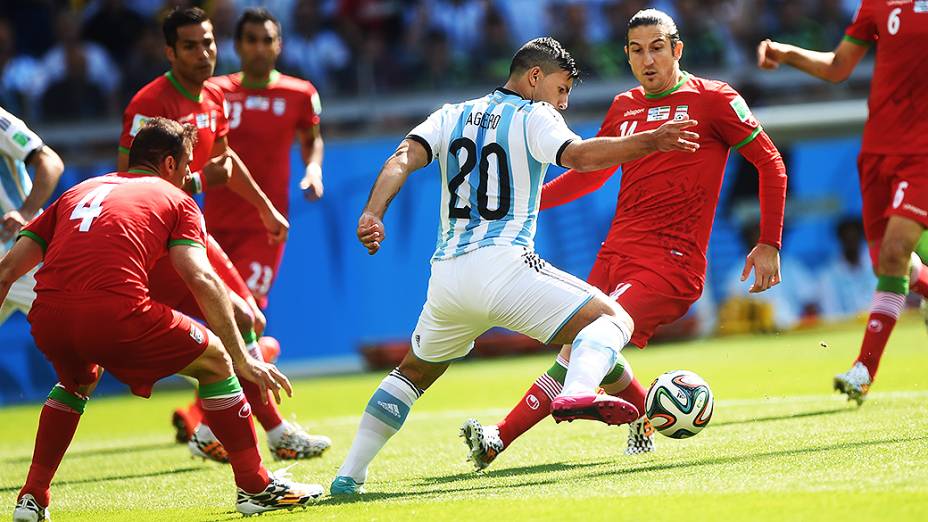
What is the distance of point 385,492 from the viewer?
6527 mm

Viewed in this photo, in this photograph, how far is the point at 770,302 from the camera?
18203 mm

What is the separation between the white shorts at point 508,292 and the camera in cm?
625

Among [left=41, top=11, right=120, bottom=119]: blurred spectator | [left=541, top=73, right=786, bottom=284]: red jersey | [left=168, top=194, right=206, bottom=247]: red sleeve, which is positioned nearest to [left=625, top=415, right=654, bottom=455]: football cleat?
[left=541, top=73, right=786, bottom=284]: red jersey

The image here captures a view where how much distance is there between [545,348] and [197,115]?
32.7ft

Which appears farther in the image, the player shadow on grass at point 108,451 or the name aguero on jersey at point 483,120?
the player shadow on grass at point 108,451

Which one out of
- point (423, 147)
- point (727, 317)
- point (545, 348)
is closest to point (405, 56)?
point (545, 348)

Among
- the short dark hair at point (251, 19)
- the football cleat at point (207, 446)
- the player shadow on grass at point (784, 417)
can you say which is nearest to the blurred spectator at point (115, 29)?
the short dark hair at point (251, 19)

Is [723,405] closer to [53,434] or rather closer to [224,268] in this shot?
[224,268]

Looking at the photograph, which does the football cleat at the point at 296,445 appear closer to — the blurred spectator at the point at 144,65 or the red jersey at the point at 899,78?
the red jersey at the point at 899,78

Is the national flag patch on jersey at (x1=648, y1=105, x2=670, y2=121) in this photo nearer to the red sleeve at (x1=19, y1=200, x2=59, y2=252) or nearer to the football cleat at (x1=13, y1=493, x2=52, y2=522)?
the red sleeve at (x1=19, y1=200, x2=59, y2=252)

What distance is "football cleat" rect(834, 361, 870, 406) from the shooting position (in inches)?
329

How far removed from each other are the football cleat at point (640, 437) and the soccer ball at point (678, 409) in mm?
432

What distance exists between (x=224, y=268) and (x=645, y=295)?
8.96 feet

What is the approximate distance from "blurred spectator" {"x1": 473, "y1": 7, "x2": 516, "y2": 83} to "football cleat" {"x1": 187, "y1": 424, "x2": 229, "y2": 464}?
1121cm
